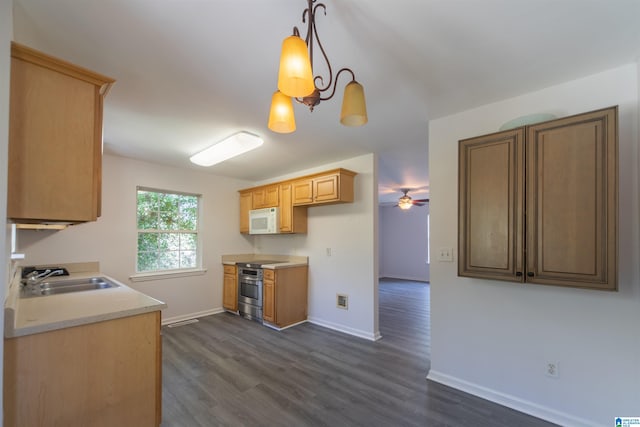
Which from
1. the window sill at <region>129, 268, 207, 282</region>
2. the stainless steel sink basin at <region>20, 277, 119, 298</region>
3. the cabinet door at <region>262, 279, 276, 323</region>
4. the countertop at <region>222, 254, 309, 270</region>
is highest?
the stainless steel sink basin at <region>20, 277, 119, 298</region>

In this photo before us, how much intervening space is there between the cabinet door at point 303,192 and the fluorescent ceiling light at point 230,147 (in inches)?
43.1

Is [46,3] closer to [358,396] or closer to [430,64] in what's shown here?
[430,64]

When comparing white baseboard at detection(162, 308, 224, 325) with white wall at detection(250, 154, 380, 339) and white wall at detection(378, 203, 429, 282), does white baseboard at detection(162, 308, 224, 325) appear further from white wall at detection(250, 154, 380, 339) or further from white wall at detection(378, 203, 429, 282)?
white wall at detection(378, 203, 429, 282)

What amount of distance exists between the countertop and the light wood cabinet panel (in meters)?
0.51

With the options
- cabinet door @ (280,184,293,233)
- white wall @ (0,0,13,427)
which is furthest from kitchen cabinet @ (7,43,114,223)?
cabinet door @ (280,184,293,233)

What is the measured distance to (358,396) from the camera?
2391 millimetres

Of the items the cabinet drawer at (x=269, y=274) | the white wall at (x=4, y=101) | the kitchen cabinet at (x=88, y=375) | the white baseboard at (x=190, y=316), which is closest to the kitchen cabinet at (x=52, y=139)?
the white wall at (x=4, y=101)

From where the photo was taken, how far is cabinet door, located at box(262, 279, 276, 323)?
13.3 ft

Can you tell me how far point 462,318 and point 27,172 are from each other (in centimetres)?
311

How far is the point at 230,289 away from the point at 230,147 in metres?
2.67

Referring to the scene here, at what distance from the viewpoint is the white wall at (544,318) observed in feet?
6.04

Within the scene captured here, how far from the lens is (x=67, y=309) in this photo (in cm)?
172

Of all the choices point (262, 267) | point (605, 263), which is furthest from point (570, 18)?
point (262, 267)

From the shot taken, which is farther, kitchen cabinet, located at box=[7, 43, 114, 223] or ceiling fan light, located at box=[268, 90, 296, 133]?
ceiling fan light, located at box=[268, 90, 296, 133]
